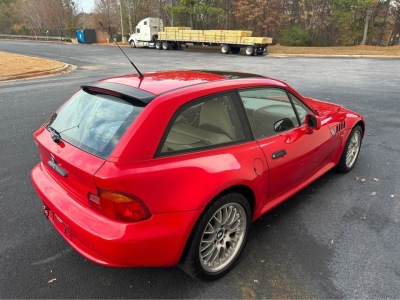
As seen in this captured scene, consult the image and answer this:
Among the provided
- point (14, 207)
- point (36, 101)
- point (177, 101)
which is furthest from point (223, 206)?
point (36, 101)

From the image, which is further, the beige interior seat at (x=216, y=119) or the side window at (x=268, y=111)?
the side window at (x=268, y=111)

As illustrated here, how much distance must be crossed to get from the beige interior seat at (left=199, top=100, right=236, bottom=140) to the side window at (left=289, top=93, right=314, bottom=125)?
1076 mm

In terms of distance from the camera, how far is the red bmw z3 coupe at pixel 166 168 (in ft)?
6.28

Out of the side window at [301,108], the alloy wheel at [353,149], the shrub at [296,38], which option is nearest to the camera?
the side window at [301,108]

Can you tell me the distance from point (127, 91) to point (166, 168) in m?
0.74

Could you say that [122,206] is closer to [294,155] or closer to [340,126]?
[294,155]

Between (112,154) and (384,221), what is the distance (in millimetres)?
2874

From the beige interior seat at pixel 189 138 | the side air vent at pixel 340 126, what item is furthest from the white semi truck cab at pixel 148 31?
the beige interior seat at pixel 189 138

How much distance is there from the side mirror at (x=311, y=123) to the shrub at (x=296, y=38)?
36.8m

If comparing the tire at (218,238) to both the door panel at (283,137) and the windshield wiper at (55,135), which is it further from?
the windshield wiper at (55,135)

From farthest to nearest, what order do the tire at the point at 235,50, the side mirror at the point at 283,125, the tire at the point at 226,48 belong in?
1. the tire at the point at 235,50
2. the tire at the point at 226,48
3. the side mirror at the point at 283,125

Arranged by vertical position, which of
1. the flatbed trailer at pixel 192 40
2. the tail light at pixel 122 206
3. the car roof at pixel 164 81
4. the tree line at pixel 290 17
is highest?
the tree line at pixel 290 17

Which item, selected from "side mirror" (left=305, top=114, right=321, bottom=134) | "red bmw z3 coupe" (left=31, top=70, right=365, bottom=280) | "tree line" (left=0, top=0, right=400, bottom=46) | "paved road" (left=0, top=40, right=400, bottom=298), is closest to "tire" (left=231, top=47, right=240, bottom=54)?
"tree line" (left=0, top=0, right=400, bottom=46)

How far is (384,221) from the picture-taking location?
312 cm
